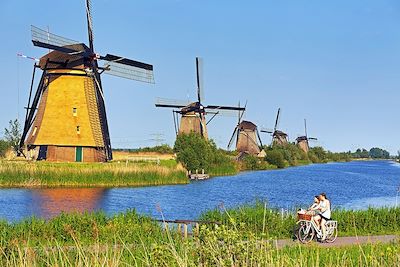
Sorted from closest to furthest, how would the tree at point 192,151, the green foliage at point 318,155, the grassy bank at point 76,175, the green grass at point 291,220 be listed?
the green grass at point 291,220
the grassy bank at point 76,175
the tree at point 192,151
the green foliage at point 318,155

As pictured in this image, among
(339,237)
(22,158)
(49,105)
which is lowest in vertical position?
(339,237)

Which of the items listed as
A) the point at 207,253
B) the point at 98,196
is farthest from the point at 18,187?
the point at 207,253

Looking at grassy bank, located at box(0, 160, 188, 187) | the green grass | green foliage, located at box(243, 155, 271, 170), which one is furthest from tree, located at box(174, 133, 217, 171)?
the green grass

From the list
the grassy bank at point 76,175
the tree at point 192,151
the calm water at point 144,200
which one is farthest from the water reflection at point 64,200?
the tree at point 192,151

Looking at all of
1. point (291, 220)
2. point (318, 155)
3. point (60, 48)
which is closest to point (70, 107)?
point (60, 48)

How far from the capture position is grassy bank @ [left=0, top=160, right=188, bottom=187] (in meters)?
29.9

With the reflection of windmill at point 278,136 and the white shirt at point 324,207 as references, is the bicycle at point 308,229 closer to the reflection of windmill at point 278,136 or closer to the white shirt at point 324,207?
the white shirt at point 324,207

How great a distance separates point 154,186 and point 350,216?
63.2 ft

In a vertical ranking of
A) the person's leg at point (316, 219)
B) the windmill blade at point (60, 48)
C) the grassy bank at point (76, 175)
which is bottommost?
the person's leg at point (316, 219)

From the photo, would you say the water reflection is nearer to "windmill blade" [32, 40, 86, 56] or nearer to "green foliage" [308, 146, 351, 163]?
"windmill blade" [32, 40, 86, 56]

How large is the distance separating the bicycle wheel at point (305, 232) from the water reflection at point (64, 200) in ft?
29.8

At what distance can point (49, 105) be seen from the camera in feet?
117

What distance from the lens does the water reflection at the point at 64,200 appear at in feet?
69.2

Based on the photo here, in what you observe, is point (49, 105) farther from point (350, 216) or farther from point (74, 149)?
point (350, 216)
